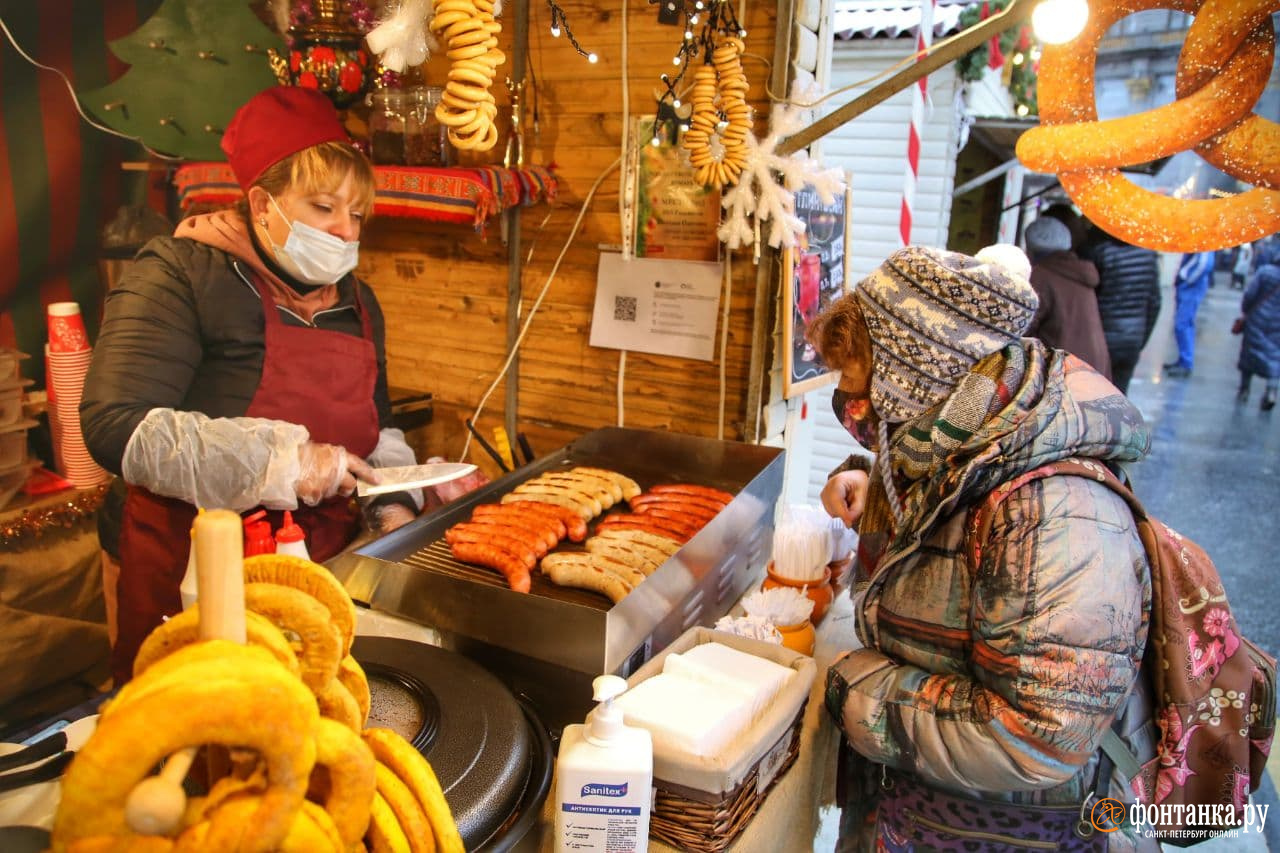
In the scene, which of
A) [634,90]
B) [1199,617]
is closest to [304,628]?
[1199,617]

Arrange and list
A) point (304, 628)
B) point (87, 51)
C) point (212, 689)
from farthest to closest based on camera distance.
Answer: point (87, 51) → point (304, 628) → point (212, 689)

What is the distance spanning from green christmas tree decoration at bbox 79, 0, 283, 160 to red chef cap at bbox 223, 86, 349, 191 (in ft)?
1.55

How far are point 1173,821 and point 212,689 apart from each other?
210cm

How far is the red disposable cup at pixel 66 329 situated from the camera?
8.34ft

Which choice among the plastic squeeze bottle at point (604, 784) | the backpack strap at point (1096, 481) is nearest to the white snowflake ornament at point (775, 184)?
the backpack strap at point (1096, 481)

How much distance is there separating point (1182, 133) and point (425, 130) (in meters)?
2.87

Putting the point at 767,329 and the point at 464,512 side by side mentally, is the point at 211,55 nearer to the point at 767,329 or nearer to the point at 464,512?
the point at 464,512

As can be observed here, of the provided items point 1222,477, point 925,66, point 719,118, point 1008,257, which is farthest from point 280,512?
point 1222,477

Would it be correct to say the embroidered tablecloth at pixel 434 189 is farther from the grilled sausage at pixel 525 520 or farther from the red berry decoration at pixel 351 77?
the grilled sausage at pixel 525 520

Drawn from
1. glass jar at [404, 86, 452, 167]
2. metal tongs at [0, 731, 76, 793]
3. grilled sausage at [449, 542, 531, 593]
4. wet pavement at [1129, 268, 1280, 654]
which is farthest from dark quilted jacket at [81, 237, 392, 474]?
wet pavement at [1129, 268, 1280, 654]

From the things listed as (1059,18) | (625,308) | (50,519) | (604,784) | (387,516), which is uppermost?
(1059,18)

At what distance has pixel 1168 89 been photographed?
635 inches

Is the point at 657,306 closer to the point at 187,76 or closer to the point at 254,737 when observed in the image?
the point at 187,76

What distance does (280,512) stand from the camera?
2699 millimetres
